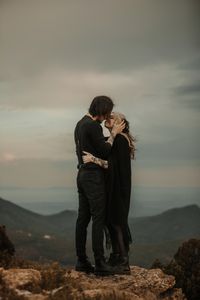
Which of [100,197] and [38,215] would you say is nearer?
[100,197]

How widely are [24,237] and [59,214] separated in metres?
A: 12.7

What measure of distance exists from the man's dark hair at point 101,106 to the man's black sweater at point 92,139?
0.09 m

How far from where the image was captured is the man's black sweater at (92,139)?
21.3 feet

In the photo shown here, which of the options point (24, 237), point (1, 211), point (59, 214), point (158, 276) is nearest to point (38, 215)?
point (59, 214)

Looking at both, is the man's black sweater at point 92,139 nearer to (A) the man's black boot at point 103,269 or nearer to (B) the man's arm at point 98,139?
(B) the man's arm at point 98,139

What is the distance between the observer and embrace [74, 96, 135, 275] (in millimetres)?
6559

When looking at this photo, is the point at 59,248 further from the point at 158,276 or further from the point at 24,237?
the point at 158,276

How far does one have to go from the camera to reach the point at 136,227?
47.6m

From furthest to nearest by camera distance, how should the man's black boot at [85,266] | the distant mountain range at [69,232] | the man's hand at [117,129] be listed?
the distant mountain range at [69,232] < the man's black boot at [85,266] < the man's hand at [117,129]

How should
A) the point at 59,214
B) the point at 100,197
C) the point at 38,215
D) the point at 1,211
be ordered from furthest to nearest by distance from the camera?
the point at 38,215, the point at 59,214, the point at 1,211, the point at 100,197

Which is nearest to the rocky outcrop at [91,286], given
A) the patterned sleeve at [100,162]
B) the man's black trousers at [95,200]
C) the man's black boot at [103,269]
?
the man's black boot at [103,269]

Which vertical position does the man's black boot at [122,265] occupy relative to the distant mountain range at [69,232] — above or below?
above

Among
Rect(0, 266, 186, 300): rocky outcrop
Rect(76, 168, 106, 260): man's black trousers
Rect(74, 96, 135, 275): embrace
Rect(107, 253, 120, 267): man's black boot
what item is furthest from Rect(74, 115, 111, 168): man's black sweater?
Rect(0, 266, 186, 300): rocky outcrop

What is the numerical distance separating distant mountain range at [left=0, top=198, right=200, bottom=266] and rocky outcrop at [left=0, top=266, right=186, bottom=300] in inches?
889
